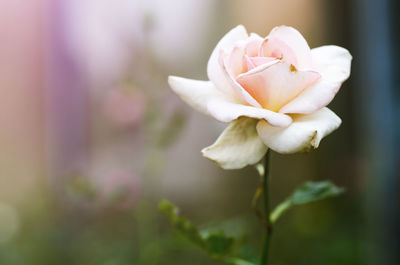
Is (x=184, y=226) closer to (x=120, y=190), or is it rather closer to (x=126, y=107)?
(x=120, y=190)

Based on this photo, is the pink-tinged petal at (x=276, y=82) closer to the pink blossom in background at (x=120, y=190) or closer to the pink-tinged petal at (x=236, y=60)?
the pink-tinged petal at (x=236, y=60)

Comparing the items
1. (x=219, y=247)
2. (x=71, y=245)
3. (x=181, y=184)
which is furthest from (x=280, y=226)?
(x=219, y=247)

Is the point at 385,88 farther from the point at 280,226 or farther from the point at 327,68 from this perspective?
the point at 327,68

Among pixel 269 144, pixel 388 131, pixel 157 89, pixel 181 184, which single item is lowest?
pixel 181 184

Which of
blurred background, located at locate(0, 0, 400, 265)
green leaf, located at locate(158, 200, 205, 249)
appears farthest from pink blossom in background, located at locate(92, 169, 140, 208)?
green leaf, located at locate(158, 200, 205, 249)

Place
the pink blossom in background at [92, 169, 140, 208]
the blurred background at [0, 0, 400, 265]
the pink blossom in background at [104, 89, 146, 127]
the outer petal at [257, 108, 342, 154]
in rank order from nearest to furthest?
the outer petal at [257, 108, 342, 154] → the pink blossom in background at [92, 169, 140, 208] → the pink blossom in background at [104, 89, 146, 127] → the blurred background at [0, 0, 400, 265]

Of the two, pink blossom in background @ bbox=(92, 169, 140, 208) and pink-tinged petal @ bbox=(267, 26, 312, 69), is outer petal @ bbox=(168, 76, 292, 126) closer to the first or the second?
pink-tinged petal @ bbox=(267, 26, 312, 69)
